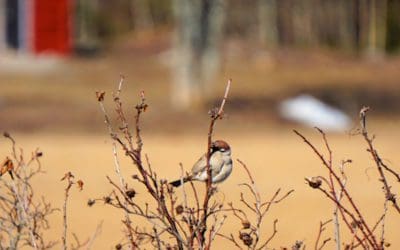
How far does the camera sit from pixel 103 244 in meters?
10.8

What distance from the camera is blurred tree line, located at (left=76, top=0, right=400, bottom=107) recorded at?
117 ft

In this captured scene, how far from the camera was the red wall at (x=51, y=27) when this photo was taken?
43009mm

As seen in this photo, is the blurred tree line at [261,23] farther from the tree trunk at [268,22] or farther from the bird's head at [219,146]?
the bird's head at [219,146]

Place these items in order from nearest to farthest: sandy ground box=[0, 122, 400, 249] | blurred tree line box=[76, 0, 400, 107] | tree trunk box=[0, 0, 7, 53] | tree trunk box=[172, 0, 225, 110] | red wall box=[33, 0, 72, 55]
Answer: sandy ground box=[0, 122, 400, 249] → tree trunk box=[172, 0, 225, 110] → blurred tree line box=[76, 0, 400, 107] → tree trunk box=[0, 0, 7, 53] → red wall box=[33, 0, 72, 55]

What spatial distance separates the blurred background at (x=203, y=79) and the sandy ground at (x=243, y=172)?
0.05 m

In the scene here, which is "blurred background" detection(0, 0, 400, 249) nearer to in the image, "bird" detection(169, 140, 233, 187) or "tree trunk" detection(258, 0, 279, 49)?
"tree trunk" detection(258, 0, 279, 49)

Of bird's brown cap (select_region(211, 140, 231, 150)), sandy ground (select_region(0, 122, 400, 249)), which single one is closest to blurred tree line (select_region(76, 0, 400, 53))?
sandy ground (select_region(0, 122, 400, 249))

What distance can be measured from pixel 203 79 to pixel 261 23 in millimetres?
23518

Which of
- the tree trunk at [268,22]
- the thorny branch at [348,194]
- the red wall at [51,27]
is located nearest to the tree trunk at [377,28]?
the tree trunk at [268,22]

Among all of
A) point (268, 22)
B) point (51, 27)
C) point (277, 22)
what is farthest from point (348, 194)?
point (277, 22)

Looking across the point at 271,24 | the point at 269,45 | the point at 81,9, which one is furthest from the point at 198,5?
the point at 81,9

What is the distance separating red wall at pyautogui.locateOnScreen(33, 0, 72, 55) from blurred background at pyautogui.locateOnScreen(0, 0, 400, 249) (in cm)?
5

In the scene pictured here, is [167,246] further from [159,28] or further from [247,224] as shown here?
[159,28]

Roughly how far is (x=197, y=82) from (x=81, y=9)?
27.7 metres
